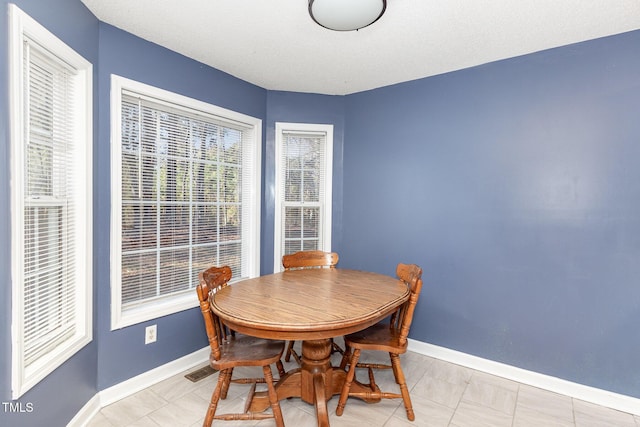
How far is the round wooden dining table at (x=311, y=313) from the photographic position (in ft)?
5.00

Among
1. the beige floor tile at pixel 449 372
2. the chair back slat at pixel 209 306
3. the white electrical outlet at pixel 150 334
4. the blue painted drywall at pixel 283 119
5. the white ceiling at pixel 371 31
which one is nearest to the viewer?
the chair back slat at pixel 209 306

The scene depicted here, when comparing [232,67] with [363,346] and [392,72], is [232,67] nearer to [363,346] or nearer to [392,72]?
[392,72]

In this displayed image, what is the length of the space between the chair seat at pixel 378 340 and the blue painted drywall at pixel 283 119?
1.50 meters

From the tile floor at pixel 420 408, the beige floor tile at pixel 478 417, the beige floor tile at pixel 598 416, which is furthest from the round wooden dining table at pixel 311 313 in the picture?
the beige floor tile at pixel 598 416

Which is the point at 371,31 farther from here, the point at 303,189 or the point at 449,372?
the point at 449,372

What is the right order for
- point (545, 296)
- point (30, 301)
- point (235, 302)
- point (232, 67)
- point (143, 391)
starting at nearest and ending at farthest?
1. point (30, 301)
2. point (235, 302)
3. point (143, 391)
4. point (545, 296)
5. point (232, 67)

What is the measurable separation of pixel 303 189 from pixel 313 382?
6.46 feet

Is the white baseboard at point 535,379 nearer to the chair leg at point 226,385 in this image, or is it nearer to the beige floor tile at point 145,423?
the chair leg at point 226,385

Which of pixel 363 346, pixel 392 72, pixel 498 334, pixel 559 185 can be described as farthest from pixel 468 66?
pixel 363 346

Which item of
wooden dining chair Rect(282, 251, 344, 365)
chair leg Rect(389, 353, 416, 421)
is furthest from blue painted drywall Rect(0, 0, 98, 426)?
chair leg Rect(389, 353, 416, 421)

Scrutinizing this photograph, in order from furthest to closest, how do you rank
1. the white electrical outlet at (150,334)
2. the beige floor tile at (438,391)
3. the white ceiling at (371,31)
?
the white electrical outlet at (150,334) → the beige floor tile at (438,391) → the white ceiling at (371,31)

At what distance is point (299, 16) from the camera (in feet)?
6.37

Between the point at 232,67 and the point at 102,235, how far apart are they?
5.57 feet

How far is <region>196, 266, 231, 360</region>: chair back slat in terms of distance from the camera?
1649mm
